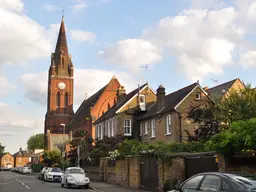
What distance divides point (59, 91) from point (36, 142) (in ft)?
182

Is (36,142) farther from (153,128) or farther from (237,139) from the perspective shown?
(237,139)

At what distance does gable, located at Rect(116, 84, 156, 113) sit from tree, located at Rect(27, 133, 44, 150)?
335ft

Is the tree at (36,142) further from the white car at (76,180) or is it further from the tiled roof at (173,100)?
the white car at (76,180)

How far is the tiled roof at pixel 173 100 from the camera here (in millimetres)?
33812

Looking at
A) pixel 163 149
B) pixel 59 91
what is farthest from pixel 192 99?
pixel 59 91

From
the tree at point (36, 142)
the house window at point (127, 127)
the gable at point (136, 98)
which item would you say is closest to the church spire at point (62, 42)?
the tree at point (36, 142)

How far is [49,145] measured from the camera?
84750 mm

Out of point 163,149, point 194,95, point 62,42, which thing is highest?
point 62,42

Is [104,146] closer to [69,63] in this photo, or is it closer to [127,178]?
[127,178]

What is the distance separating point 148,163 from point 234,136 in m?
9.32

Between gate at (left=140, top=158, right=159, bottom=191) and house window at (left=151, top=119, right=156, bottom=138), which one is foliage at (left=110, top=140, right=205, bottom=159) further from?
house window at (left=151, top=119, right=156, bottom=138)

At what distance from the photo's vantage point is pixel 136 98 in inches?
1720

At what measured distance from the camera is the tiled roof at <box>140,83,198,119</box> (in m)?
33.8

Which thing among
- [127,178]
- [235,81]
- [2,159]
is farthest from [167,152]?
[2,159]
